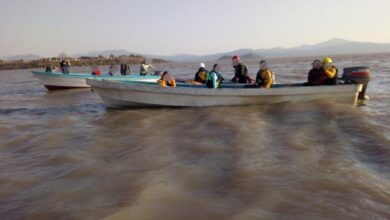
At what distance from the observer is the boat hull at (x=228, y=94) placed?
40.1ft

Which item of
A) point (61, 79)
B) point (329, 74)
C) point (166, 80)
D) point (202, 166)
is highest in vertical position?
point (329, 74)

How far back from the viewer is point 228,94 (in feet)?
40.3

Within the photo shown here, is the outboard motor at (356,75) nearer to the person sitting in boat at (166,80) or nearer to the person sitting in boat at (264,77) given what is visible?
the person sitting in boat at (264,77)

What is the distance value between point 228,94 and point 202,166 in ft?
20.8

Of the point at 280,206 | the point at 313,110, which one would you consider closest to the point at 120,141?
the point at 280,206

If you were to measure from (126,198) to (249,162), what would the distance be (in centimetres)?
221

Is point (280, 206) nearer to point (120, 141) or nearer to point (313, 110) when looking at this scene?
point (120, 141)

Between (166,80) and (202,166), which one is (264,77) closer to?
(166,80)

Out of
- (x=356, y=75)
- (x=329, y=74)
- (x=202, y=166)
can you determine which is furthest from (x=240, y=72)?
(x=202, y=166)

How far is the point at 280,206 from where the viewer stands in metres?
4.55

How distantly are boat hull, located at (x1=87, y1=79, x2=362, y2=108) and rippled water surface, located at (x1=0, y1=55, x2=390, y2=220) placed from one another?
113 centimetres

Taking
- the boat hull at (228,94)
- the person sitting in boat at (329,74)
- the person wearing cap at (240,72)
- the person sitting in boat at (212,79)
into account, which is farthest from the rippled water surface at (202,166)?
the person wearing cap at (240,72)

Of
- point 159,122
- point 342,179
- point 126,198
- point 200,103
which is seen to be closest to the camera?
point 126,198

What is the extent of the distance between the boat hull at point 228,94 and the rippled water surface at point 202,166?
113 centimetres
